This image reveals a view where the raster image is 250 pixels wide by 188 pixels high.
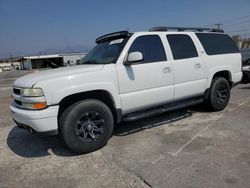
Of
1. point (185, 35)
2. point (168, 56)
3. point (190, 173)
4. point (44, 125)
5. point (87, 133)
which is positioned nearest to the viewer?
point (190, 173)

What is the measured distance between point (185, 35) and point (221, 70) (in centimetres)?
133

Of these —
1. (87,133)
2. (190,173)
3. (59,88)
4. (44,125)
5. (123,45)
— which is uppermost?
(123,45)

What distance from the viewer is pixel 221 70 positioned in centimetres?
627

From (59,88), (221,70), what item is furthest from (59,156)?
(221,70)

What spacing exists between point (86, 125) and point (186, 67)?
248 centimetres

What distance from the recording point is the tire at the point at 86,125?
13.4 feet

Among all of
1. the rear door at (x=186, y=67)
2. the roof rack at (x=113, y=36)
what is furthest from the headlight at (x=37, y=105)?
the rear door at (x=186, y=67)

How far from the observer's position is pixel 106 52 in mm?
5008

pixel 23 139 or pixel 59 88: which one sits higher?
pixel 59 88

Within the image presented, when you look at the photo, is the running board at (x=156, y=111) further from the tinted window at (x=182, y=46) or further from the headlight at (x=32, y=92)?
the headlight at (x=32, y=92)

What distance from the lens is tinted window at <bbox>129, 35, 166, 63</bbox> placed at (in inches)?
190

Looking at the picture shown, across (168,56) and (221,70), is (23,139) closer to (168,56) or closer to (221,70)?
(168,56)

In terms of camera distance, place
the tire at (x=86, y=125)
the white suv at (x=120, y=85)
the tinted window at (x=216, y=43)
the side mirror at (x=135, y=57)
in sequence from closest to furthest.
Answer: the white suv at (x=120, y=85), the tire at (x=86, y=125), the side mirror at (x=135, y=57), the tinted window at (x=216, y=43)

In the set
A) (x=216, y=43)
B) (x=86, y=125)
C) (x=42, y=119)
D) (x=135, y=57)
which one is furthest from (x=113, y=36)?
(x=216, y=43)
